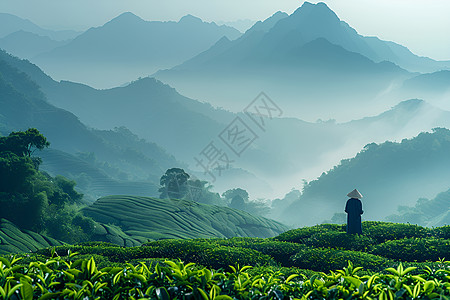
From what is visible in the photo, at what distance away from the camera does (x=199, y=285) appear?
4277mm

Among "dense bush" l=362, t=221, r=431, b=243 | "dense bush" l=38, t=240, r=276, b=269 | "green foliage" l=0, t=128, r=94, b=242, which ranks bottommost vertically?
"dense bush" l=38, t=240, r=276, b=269

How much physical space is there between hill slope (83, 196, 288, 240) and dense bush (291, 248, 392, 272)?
1991 centimetres

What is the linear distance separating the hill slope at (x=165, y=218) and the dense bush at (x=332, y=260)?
65.3 ft

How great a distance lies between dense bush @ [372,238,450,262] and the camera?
32.5ft

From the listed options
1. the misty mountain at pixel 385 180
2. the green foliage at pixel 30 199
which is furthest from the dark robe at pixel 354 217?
the misty mountain at pixel 385 180

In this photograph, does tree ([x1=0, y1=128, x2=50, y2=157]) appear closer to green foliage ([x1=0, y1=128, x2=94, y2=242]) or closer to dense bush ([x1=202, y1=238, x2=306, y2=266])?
green foliage ([x1=0, y1=128, x2=94, y2=242])

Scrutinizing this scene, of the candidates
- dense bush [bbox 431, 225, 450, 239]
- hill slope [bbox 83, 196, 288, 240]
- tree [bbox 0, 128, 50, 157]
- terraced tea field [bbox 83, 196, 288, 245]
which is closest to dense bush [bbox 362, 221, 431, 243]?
dense bush [bbox 431, 225, 450, 239]

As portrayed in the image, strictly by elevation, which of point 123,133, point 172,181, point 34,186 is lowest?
point 34,186

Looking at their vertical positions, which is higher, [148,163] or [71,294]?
[148,163]

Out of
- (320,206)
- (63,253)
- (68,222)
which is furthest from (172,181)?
(320,206)

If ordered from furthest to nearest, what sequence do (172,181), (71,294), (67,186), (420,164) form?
(420,164)
(172,181)
(67,186)
(71,294)

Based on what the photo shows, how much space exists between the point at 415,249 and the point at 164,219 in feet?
87.4

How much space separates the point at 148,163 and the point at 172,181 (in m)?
105

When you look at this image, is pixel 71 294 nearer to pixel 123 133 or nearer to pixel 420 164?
pixel 420 164
